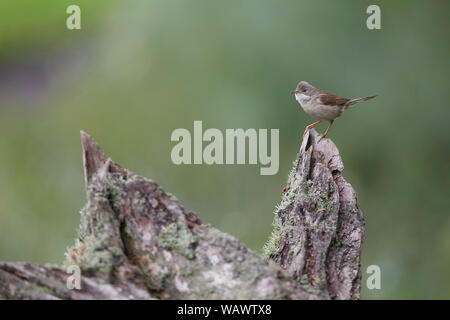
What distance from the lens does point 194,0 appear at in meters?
6.49

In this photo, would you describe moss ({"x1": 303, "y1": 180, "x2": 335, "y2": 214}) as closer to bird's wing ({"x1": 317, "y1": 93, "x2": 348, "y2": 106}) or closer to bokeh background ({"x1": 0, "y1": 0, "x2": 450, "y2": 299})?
bird's wing ({"x1": 317, "y1": 93, "x2": 348, "y2": 106})

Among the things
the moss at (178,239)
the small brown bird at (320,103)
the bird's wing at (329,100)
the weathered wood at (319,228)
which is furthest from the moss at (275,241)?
the bird's wing at (329,100)

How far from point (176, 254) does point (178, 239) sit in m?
0.08

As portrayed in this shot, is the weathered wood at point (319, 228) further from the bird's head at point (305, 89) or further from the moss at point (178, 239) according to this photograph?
the bird's head at point (305, 89)

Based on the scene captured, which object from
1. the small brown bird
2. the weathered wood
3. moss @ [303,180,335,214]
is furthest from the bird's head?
moss @ [303,180,335,214]

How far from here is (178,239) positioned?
281 centimetres

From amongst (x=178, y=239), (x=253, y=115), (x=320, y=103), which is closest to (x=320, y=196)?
(x=178, y=239)

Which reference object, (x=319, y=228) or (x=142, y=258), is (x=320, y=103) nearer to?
(x=319, y=228)

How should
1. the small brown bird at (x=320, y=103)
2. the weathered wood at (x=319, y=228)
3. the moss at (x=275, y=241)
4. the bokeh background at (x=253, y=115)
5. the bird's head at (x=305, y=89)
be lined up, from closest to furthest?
the weathered wood at (x=319, y=228)
the moss at (x=275, y=241)
the small brown bird at (x=320, y=103)
the bird's head at (x=305, y=89)
the bokeh background at (x=253, y=115)

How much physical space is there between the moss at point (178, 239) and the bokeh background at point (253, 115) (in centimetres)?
307

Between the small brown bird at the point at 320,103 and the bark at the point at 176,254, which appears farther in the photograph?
the small brown bird at the point at 320,103

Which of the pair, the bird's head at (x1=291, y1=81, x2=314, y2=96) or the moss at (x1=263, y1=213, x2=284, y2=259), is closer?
the moss at (x1=263, y1=213, x2=284, y2=259)

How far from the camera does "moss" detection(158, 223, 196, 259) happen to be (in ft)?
9.12

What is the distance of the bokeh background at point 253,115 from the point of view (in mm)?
5934
